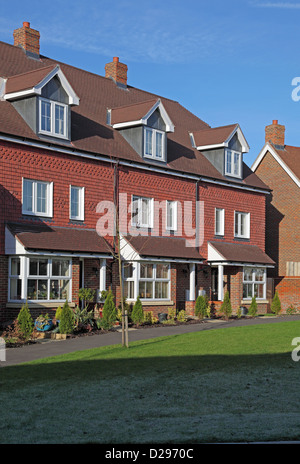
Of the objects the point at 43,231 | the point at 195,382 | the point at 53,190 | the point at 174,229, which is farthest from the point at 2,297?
the point at 195,382

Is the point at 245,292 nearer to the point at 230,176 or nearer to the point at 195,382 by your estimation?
the point at 230,176

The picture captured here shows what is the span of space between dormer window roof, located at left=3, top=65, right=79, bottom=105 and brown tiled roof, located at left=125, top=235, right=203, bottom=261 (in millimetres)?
6803

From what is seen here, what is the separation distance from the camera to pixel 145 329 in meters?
24.1

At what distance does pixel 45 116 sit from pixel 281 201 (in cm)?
2013

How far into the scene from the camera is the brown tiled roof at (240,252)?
31.8m

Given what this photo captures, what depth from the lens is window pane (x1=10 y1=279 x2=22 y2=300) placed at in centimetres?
2297

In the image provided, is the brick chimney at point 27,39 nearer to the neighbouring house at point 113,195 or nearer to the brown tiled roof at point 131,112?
the neighbouring house at point 113,195

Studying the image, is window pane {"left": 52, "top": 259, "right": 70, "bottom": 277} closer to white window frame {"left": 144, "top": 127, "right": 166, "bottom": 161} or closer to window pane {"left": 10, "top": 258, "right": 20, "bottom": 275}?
window pane {"left": 10, "top": 258, "right": 20, "bottom": 275}

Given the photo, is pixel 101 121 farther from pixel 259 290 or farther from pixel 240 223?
pixel 259 290

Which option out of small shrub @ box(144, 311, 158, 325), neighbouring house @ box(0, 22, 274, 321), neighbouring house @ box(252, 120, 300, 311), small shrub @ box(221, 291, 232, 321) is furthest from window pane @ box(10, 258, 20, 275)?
neighbouring house @ box(252, 120, 300, 311)

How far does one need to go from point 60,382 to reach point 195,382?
2696mm

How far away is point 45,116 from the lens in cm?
2469

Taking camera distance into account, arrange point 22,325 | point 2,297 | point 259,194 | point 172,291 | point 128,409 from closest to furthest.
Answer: point 128,409, point 22,325, point 2,297, point 172,291, point 259,194

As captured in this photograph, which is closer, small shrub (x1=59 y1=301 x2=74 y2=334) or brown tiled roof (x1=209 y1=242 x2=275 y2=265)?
small shrub (x1=59 y1=301 x2=74 y2=334)
